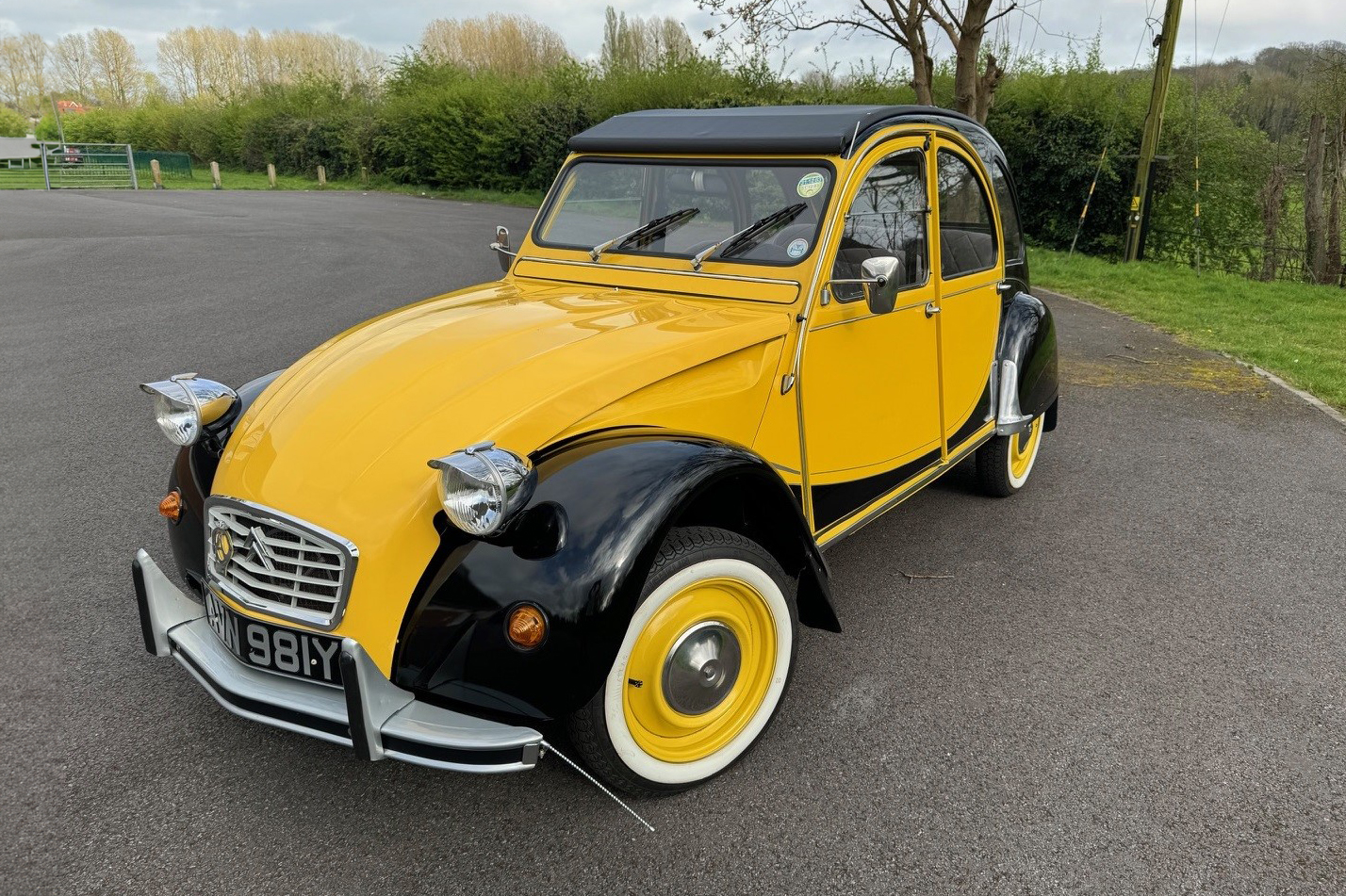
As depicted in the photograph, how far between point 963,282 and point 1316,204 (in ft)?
36.9

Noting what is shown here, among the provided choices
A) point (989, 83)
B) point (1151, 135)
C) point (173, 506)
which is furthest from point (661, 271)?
point (1151, 135)

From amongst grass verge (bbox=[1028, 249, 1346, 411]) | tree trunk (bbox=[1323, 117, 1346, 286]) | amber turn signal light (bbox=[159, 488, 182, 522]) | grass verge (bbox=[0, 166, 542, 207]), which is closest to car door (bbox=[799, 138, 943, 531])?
amber turn signal light (bbox=[159, 488, 182, 522])

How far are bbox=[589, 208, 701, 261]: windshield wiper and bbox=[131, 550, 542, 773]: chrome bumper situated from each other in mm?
2056

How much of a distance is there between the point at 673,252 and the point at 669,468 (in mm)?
1352

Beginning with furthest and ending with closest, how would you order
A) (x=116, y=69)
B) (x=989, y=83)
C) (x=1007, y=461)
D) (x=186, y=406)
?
A: 1. (x=116, y=69)
2. (x=989, y=83)
3. (x=1007, y=461)
4. (x=186, y=406)

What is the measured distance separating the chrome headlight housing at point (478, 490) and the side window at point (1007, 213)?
3.27m

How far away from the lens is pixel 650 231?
354cm

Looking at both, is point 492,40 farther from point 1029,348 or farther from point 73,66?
point 1029,348

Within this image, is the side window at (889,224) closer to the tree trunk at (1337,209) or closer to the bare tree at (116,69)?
the tree trunk at (1337,209)

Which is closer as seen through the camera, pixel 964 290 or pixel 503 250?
pixel 964 290

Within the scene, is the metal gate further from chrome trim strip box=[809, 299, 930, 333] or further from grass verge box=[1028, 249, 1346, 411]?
chrome trim strip box=[809, 299, 930, 333]

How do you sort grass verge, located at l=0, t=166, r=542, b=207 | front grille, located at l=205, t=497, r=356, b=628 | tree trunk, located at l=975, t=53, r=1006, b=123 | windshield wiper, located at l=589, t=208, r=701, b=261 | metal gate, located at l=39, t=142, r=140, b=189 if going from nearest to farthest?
front grille, located at l=205, t=497, r=356, b=628
windshield wiper, located at l=589, t=208, r=701, b=261
tree trunk, located at l=975, t=53, r=1006, b=123
grass verge, located at l=0, t=166, r=542, b=207
metal gate, located at l=39, t=142, r=140, b=189

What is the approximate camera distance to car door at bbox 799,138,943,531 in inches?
123

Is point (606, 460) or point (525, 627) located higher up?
point (606, 460)
